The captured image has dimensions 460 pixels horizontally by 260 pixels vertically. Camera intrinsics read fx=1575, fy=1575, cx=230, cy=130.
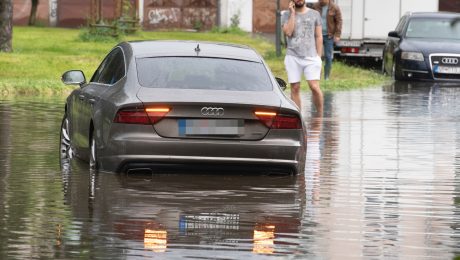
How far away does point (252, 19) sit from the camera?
6216 cm

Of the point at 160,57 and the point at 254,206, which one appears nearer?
the point at 254,206

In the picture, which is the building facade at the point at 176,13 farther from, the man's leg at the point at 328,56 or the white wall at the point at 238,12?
the man's leg at the point at 328,56

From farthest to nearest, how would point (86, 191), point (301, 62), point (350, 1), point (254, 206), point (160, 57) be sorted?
point (350, 1) → point (301, 62) → point (160, 57) → point (86, 191) → point (254, 206)

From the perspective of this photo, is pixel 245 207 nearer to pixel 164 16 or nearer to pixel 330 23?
pixel 330 23

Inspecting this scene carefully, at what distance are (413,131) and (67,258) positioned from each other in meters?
10.9

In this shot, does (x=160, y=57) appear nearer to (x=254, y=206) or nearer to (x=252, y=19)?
(x=254, y=206)

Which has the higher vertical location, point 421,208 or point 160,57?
point 160,57

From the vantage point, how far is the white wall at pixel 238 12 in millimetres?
61656

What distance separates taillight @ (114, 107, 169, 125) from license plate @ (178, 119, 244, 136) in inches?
6.9

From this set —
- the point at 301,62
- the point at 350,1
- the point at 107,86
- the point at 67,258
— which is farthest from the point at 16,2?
the point at 67,258

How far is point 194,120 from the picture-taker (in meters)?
12.7

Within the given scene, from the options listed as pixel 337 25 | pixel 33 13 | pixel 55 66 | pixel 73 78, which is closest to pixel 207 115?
pixel 73 78

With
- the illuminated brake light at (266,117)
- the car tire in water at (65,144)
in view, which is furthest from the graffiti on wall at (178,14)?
the illuminated brake light at (266,117)

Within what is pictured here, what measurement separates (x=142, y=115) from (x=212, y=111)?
0.57m
